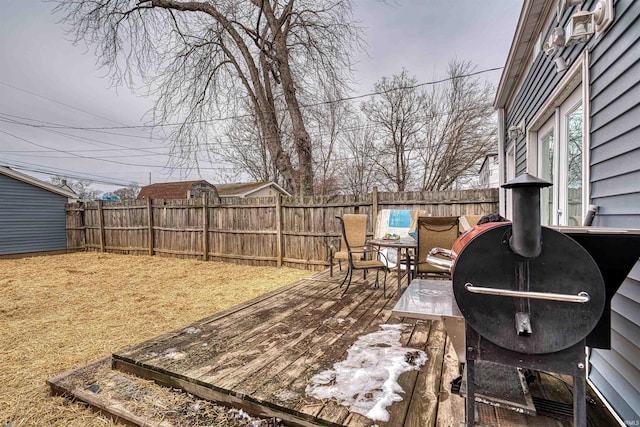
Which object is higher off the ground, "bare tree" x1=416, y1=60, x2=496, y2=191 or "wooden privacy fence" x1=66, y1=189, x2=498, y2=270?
"bare tree" x1=416, y1=60, x2=496, y2=191

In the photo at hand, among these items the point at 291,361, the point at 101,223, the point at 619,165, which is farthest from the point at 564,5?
the point at 101,223

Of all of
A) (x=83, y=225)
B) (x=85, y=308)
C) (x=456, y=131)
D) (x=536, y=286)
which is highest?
(x=456, y=131)

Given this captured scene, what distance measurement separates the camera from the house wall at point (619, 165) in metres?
1.47

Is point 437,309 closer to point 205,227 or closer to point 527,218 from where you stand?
point 527,218

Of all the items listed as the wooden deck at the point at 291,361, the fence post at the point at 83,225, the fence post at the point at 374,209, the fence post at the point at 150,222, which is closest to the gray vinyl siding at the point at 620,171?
the wooden deck at the point at 291,361

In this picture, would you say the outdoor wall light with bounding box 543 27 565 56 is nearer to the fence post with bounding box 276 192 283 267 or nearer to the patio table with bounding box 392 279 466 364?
the patio table with bounding box 392 279 466 364

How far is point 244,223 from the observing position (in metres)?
7.47

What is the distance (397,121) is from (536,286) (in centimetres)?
1271

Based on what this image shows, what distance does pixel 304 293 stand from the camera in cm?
393

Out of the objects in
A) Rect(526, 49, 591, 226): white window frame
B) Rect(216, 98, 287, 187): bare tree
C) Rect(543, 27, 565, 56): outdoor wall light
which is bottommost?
Rect(526, 49, 591, 226): white window frame

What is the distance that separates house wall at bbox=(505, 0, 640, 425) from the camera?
4.82 feet

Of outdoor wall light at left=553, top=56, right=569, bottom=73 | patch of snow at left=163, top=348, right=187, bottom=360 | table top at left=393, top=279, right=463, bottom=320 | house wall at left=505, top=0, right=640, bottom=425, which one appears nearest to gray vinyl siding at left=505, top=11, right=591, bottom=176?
outdoor wall light at left=553, top=56, right=569, bottom=73

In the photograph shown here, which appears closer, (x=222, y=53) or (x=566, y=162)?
(x=566, y=162)

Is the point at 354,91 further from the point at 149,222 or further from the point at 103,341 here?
the point at 103,341
